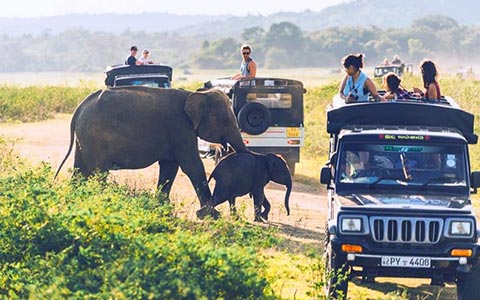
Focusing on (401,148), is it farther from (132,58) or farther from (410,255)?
(132,58)

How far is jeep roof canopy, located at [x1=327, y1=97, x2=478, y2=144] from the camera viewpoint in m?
12.7

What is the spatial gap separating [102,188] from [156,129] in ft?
8.88

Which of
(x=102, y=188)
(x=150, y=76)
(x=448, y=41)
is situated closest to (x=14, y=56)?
(x=448, y=41)

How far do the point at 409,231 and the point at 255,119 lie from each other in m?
10.1

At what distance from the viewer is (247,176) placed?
1669 cm

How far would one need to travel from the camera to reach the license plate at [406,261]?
11109mm

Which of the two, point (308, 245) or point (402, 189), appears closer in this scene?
point (402, 189)

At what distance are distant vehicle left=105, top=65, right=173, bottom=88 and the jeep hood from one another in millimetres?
15224

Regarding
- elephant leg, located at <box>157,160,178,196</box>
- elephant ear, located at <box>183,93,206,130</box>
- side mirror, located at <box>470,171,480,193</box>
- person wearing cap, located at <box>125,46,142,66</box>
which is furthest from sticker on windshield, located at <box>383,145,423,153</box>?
person wearing cap, located at <box>125,46,142,66</box>

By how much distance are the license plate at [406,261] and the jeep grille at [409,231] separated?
149 millimetres

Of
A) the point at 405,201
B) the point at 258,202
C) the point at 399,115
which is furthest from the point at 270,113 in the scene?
the point at 405,201

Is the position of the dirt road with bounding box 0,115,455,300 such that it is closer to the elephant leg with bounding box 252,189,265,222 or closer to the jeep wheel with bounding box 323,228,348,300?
the elephant leg with bounding box 252,189,265,222

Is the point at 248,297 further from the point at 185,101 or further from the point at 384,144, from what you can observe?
the point at 185,101

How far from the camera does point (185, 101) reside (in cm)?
1748
